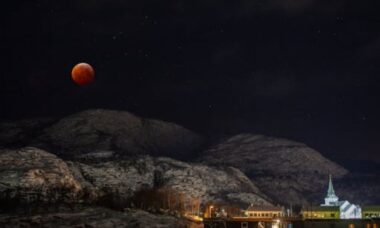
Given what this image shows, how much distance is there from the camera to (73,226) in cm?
12788

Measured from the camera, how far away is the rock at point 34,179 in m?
154

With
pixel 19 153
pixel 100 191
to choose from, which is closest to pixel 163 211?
pixel 100 191

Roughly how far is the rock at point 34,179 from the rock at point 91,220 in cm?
1450

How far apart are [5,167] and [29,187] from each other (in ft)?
64.4

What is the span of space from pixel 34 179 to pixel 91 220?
33.5 metres

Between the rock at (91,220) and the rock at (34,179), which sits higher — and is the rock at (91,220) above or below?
below

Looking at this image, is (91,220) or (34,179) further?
(34,179)

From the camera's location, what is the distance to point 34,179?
531ft

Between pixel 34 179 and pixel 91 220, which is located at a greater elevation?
pixel 34 179

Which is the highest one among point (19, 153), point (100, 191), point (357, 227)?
point (19, 153)

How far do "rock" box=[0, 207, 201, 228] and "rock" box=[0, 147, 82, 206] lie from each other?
47.6 feet

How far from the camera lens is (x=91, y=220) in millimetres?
137875

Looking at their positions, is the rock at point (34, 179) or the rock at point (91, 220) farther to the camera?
the rock at point (34, 179)

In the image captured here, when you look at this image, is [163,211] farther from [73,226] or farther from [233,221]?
[73,226]
